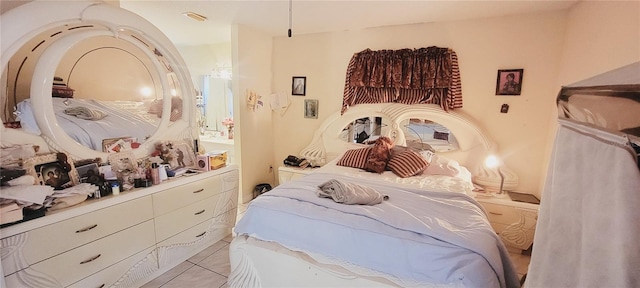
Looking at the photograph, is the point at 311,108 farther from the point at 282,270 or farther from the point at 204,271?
the point at 282,270

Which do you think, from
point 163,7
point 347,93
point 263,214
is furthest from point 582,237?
point 163,7

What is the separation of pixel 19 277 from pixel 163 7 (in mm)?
2378

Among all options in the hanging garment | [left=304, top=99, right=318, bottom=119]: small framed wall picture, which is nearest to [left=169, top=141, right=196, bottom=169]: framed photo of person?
A: [left=304, top=99, right=318, bottom=119]: small framed wall picture

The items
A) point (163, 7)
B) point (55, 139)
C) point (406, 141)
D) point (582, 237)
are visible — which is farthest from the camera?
point (406, 141)

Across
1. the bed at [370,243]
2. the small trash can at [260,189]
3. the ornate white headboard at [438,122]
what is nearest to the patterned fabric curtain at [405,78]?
the ornate white headboard at [438,122]

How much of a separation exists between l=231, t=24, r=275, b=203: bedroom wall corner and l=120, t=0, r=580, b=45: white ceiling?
27 centimetres

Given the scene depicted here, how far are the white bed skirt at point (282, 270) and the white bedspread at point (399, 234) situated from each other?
0.15 feet

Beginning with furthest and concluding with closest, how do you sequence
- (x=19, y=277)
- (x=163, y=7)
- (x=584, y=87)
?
(x=163, y=7) → (x=19, y=277) → (x=584, y=87)

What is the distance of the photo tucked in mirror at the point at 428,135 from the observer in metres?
3.01

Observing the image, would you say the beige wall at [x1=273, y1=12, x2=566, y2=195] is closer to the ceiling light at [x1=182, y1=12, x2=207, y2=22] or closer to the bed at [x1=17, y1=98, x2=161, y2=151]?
the ceiling light at [x1=182, y1=12, x2=207, y2=22]

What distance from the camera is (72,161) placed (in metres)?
1.75

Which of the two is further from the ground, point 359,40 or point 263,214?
point 359,40

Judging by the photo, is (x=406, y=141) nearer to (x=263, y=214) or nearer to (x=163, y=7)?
(x=263, y=214)

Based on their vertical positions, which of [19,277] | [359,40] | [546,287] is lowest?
[19,277]
